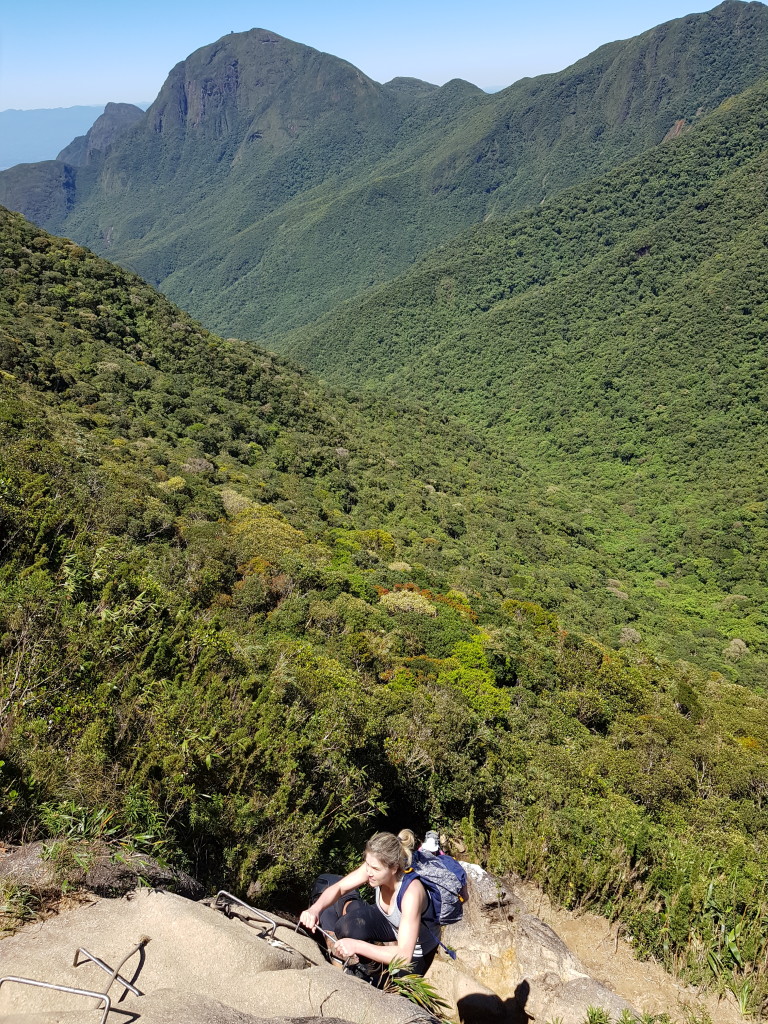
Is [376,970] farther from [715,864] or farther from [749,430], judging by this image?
[749,430]

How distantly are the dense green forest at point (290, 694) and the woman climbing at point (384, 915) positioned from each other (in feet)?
3.28

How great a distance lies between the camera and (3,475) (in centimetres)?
965

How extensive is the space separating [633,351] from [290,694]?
102339 millimetres

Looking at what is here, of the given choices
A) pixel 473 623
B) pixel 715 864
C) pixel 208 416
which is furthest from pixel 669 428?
pixel 715 864

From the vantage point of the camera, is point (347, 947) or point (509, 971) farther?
point (509, 971)

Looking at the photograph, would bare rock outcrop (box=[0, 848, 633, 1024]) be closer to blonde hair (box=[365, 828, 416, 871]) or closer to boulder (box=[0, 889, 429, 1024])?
boulder (box=[0, 889, 429, 1024])

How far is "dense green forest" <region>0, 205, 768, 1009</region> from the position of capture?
541 cm

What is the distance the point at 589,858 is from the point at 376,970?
3643 mm

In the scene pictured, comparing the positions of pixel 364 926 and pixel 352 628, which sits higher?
pixel 364 926

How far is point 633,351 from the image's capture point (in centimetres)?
9831

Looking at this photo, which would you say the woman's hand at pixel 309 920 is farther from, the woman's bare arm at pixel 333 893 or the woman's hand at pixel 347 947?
the woman's hand at pixel 347 947

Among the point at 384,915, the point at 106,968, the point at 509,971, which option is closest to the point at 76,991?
the point at 106,968

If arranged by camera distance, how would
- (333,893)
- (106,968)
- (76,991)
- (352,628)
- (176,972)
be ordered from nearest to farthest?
(76,991), (106,968), (176,972), (333,893), (352,628)

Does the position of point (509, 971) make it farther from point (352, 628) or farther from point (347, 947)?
point (352, 628)
